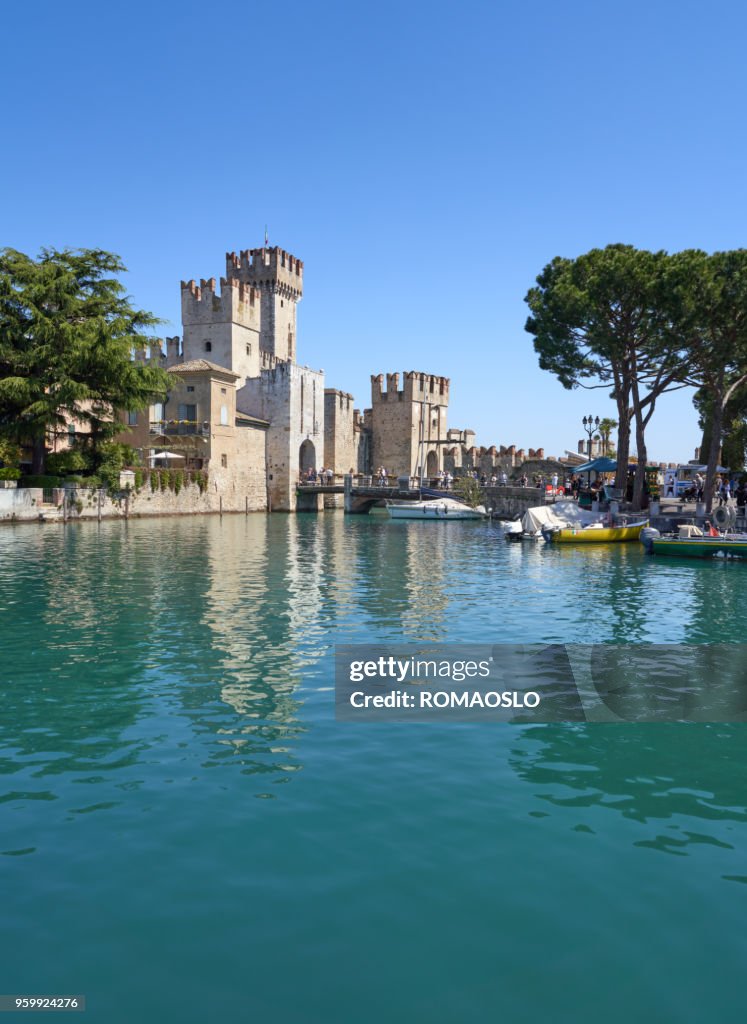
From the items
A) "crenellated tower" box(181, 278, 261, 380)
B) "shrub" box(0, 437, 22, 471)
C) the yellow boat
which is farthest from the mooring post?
the yellow boat

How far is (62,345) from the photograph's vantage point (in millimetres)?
35062

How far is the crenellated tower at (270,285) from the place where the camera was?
206 feet

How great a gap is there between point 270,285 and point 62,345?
3028 centimetres

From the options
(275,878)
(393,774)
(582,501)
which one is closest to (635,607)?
(393,774)

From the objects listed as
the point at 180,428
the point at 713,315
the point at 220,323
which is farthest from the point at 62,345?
the point at 713,315

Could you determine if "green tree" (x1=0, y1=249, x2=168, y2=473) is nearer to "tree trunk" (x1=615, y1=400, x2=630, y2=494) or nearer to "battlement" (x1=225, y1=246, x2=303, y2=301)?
"tree trunk" (x1=615, y1=400, x2=630, y2=494)

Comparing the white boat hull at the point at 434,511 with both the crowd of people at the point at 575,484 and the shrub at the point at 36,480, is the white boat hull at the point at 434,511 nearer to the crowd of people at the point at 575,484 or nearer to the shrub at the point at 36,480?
the crowd of people at the point at 575,484

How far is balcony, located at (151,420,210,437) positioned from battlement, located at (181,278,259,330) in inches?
466

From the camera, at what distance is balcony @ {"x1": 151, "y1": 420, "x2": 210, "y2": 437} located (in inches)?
1861

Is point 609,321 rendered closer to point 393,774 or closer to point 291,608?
point 291,608

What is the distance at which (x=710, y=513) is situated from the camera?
30.4 m

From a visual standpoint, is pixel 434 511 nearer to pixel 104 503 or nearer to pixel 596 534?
pixel 596 534

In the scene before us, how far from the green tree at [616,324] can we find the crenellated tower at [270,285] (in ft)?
103

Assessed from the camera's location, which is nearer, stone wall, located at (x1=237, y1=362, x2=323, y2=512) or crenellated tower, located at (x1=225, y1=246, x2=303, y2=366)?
stone wall, located at (x1=237, y1=362, x2=323, y2=512)
